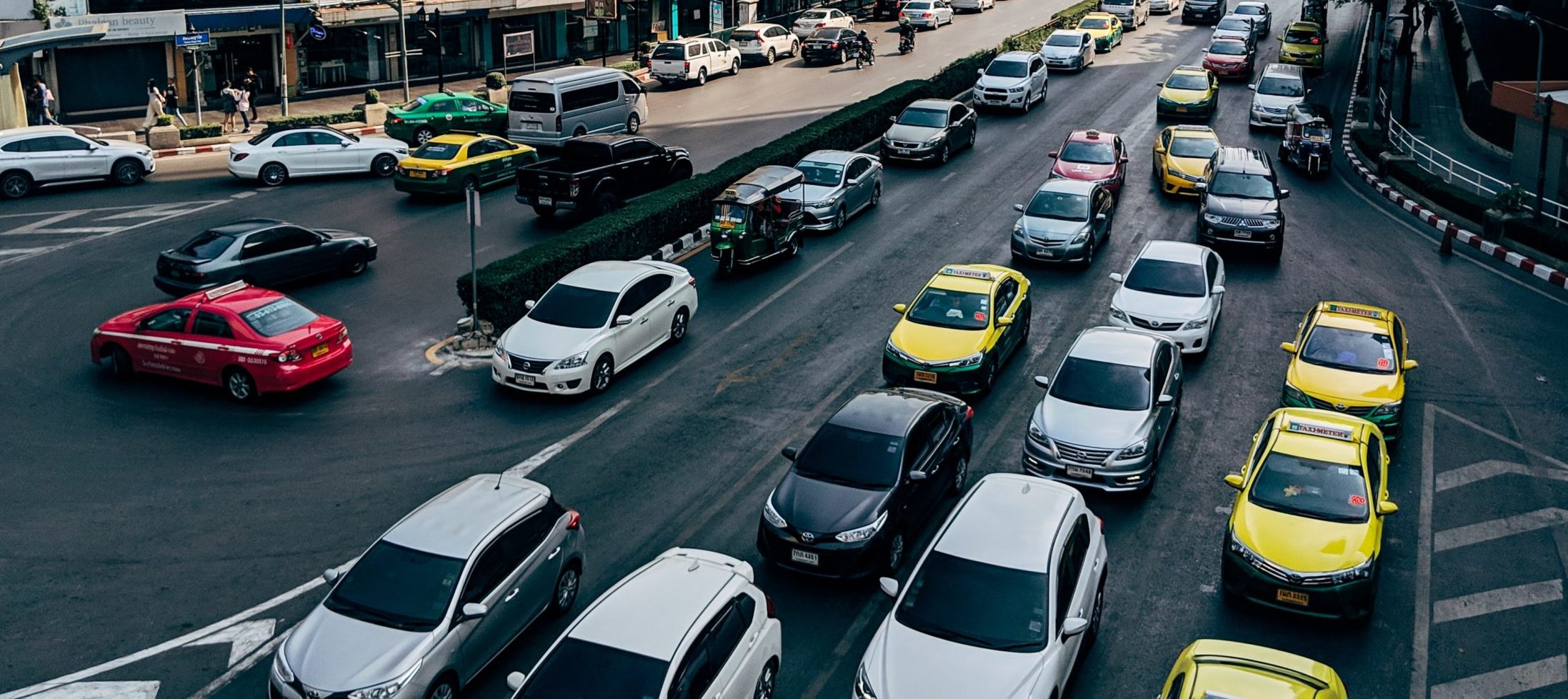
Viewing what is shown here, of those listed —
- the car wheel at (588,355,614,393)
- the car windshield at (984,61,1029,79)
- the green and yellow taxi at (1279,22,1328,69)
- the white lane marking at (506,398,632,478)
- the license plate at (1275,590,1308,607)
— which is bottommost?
the license plate at (1275,590,1308,607)

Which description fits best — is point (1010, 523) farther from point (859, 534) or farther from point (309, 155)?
point (309, 155)

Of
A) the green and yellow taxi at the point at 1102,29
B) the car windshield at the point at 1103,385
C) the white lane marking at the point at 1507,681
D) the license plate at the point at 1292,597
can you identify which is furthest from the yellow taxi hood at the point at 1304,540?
the green and yellow taxi at the point at 1102,29

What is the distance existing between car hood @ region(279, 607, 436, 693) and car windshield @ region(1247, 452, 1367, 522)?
956 centimetres

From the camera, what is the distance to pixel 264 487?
57.2 ft

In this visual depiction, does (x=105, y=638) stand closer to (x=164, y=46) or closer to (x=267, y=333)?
(x=267, y=333)

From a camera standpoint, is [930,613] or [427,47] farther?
[427,47]

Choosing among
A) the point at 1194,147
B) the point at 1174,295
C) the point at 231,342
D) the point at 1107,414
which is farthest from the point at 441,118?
the point at 1107,414

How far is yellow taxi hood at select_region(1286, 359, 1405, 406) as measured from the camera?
18.5 m

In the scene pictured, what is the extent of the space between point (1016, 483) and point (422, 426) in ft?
31.2

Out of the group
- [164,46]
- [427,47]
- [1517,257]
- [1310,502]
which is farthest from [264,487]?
[427,47]

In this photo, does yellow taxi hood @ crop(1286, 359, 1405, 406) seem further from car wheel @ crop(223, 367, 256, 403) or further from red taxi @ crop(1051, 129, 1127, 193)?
car wheel @ crop(223, 367, 256, 403)

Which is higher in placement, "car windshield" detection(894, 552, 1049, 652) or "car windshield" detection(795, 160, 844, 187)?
"car windshield" detection(795, 160, 844, 187)

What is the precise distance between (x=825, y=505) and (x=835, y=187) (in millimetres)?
15590

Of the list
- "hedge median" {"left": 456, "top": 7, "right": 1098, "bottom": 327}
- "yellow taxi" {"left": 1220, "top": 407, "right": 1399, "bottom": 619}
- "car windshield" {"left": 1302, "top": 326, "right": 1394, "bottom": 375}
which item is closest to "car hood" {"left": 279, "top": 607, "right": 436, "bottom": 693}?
"yellow taxi" {"left": 1220, "top": 407, "right": 1399, "bottom": 619}
